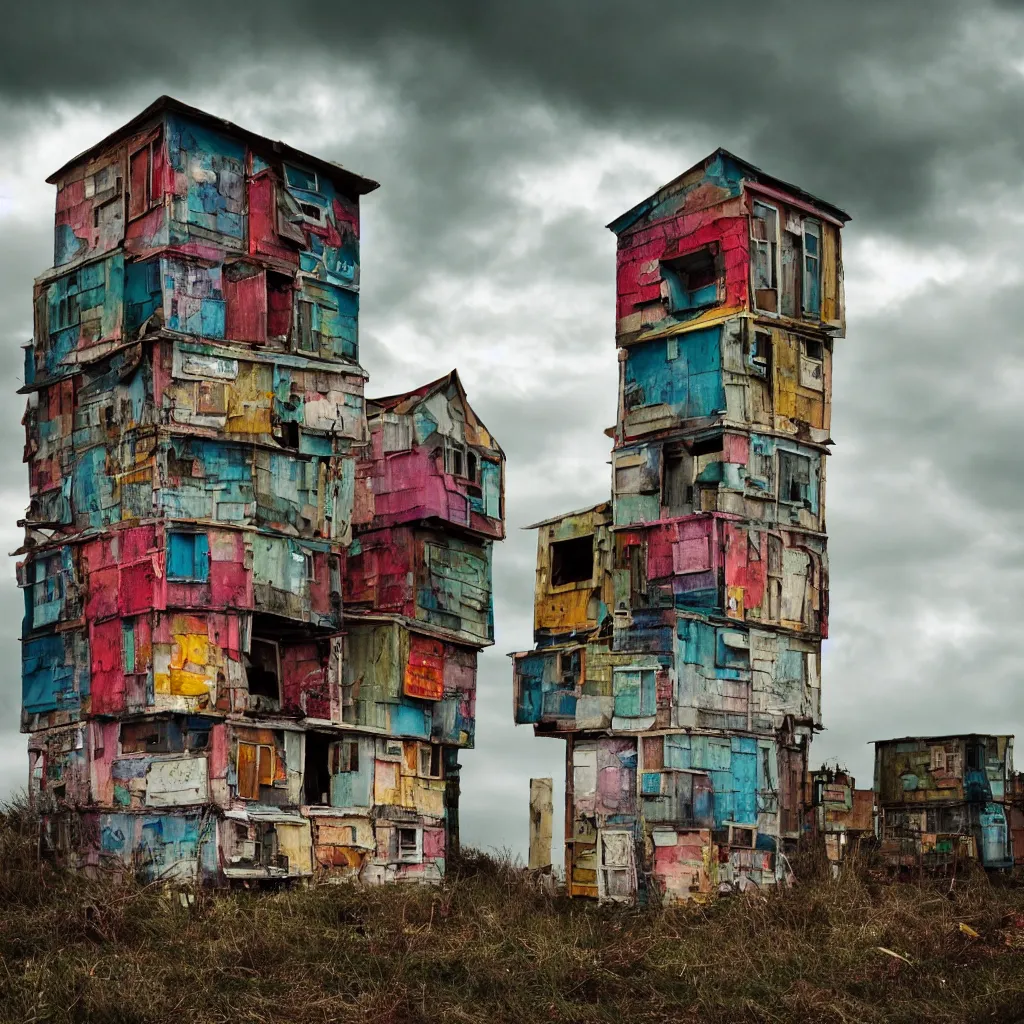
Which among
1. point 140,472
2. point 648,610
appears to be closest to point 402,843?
point 648,610

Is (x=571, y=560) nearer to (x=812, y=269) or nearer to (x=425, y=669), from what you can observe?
(x=425, y=669)

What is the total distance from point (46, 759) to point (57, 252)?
12.5 meters

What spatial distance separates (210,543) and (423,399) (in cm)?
963

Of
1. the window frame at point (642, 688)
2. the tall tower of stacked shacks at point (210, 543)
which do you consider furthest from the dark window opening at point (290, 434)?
the window frame at point (642, 688)

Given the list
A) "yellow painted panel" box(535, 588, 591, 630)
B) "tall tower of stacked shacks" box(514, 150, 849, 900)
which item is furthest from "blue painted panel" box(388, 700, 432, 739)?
"yellow painted panel" box(535, 588, 591, 630)

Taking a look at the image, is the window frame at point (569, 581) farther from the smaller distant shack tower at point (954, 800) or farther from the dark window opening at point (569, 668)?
the smaller distant shack tower at point (954, 800)

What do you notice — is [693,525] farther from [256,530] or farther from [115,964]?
[115,964]

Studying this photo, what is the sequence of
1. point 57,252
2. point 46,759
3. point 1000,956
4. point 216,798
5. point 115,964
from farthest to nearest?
1. point 57,252
2. point 46,759
3. point 216,798
4. point 1000,956
5. point 115,964

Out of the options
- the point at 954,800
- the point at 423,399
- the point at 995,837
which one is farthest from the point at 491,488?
the point at 995,837

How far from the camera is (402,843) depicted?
42.1 meters

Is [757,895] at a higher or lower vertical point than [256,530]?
lower

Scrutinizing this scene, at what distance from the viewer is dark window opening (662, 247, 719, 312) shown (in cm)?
→ 4312

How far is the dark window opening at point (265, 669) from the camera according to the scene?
41562mm

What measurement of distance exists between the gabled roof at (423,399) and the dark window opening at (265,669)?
8234 millimetres
